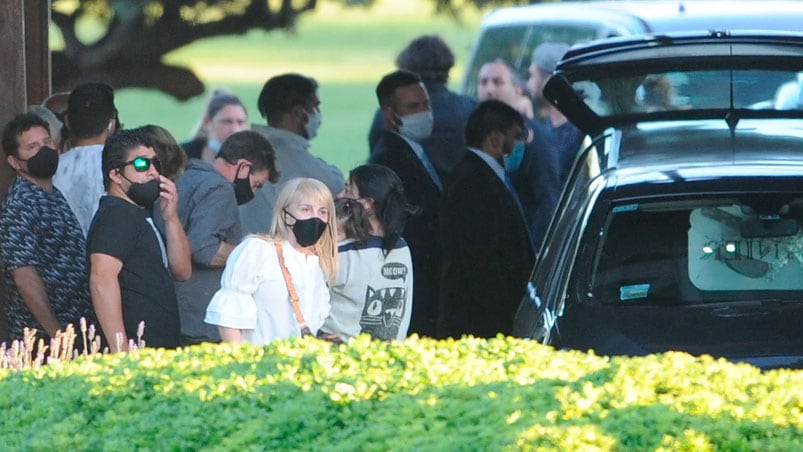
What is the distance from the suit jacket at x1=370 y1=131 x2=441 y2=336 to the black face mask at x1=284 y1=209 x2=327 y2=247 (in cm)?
269

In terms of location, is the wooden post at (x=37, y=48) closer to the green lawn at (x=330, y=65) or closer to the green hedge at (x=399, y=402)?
the green hedge at (x=399, y=402)

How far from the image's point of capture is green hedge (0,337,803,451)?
3965 mm

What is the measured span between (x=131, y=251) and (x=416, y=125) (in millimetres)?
3379

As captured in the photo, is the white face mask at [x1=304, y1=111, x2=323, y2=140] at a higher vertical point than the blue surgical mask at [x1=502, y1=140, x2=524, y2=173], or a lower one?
higher

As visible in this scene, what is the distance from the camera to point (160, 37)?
43.7 ft

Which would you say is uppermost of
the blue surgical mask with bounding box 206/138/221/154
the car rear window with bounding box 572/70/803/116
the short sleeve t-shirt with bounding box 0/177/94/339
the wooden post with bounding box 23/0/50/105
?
the wooden post with bounding box 23/0/50/105

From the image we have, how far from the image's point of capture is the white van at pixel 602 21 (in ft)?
35.0

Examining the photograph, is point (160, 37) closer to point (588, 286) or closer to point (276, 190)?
point (276, 190)

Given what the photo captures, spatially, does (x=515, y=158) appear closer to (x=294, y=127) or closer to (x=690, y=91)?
(x=294, y=127)

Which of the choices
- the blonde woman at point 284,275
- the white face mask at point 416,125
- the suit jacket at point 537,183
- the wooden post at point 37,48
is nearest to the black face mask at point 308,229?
the blonde woman at point 284,275

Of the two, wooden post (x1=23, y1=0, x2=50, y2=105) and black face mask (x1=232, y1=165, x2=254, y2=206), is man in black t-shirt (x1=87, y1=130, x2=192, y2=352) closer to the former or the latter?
black face mask (x1=232, y1=165, x2=254, y2=206)

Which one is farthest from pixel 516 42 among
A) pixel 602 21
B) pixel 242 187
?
pixel 242 187

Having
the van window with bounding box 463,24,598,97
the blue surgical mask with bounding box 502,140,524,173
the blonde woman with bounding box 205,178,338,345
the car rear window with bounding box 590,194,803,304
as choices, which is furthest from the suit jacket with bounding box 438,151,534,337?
the van window with bounding box 463,24,598,97

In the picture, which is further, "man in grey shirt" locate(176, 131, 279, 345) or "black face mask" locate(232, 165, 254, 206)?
"black face mask" locate(232, 165, 254, 206)
